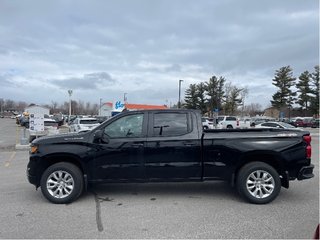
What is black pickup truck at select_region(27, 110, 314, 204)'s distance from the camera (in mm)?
6230

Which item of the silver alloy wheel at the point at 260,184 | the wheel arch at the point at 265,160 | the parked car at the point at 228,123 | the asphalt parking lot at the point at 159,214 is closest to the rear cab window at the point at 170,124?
the wheel arch at the point at 265,160

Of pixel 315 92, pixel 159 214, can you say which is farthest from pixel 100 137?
pixel 315 92

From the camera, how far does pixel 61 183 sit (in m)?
6.24

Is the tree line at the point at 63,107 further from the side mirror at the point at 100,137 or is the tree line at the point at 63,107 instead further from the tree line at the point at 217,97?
the side mirror at the point at 100,137

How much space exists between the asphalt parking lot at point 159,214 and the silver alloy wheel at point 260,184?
9.3 inches

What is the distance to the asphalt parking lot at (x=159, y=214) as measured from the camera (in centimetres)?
474

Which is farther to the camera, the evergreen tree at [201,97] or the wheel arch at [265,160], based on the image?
the evergreen tree at [201,97]

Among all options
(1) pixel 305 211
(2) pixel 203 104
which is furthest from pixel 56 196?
(2) pixel 203 104

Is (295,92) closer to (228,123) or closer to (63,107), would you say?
(228,123)

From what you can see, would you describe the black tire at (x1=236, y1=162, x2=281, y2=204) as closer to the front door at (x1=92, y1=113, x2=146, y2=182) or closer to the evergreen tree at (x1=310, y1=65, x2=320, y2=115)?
the front door at (x1=92, y1=113, x2=146, y2=182)

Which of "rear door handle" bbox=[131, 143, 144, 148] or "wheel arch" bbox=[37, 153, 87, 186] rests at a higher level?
"rear door handle" bbox=[131, 143, 144, 148]

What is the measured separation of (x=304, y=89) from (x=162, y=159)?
73.6 m

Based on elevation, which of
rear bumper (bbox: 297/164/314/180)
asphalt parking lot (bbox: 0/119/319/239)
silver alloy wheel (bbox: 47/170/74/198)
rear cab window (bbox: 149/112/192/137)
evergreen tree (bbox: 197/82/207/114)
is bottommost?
asphalt parking lot (bbox: 0/119/319/239)

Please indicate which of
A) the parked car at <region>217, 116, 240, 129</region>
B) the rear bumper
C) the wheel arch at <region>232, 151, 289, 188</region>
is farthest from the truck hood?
the parked car at <region>217, 116, 240, 129</region>
